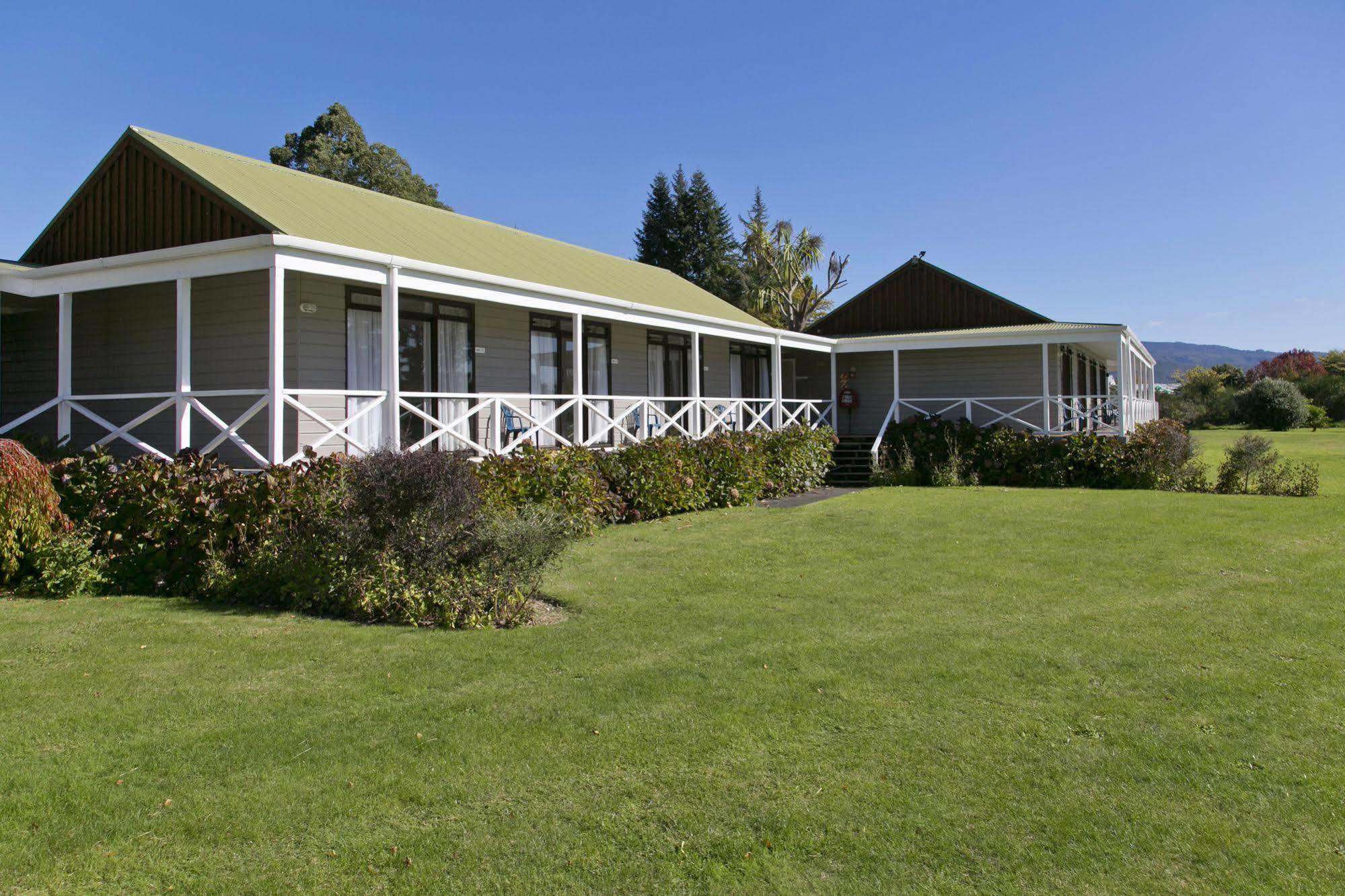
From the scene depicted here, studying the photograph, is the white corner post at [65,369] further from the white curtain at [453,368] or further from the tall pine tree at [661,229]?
the tall pine tree at [661,229]

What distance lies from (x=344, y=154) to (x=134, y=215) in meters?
27.9

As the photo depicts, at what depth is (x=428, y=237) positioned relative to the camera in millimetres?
13398

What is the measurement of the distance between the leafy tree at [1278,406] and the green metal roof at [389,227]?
3135 centimetres

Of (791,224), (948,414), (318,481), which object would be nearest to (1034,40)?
(948,414)

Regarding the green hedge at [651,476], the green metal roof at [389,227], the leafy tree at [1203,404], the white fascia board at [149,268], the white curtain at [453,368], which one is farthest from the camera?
the leafy tree at [1203,404]

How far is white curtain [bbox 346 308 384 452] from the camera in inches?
448

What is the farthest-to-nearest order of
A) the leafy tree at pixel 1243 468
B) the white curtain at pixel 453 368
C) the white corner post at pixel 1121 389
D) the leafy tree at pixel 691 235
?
the leafy tree at pixel 691 235
the white corner post at pixel 1121 389
the leafy tree at pixel 1243 468
the white curtain at pixel 453 368

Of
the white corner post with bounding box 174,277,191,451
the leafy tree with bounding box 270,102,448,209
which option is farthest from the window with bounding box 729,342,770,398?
the leafy tree with bounding box 270,102,448,209

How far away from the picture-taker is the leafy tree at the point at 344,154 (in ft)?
118

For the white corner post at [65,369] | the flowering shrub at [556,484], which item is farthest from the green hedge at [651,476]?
the white corner post at [65,369]

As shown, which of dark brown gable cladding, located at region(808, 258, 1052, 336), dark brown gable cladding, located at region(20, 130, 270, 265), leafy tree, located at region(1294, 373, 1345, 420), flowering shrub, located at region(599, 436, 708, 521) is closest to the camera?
dark brown gable cladding, located at region(20, 130, 270, 265)

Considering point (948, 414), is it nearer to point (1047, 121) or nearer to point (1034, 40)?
point (1047, 121)

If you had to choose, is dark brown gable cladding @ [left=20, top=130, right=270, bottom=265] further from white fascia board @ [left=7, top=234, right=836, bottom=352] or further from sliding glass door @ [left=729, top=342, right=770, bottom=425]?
sliding glass door @ [left=729, top=342, right=770, bottom=425]

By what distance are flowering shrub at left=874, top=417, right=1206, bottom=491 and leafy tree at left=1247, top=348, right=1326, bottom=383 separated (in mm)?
37030
